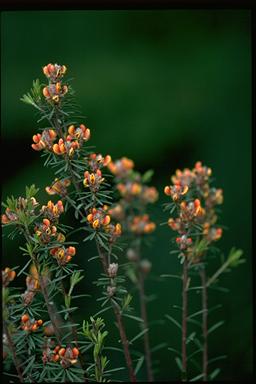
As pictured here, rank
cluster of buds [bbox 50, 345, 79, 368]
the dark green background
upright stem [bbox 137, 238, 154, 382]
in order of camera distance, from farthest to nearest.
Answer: the dark green background
upright stem [bbox 137, 238, 154, 382]
cluster of buds [bbox 50, 345, 79, 368]

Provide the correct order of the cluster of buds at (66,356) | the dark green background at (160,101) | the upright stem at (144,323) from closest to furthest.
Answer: the cluster of buds at (66,356) → the upright stem at (144,323) → the dark green background at (160,101)

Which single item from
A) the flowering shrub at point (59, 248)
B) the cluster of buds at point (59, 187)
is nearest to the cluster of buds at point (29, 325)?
the flowering shrub at point (59, 248)

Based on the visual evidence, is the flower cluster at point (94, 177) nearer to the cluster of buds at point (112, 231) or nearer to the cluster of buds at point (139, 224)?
the cluster of buds at point (112, 231)

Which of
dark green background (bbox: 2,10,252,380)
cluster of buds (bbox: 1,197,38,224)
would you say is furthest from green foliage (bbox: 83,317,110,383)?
dark green background (bbox: 2,10,252,380)

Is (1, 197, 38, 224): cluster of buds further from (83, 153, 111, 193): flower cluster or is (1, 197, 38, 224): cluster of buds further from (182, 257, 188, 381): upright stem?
(182, 257, 188, 381): upright stem

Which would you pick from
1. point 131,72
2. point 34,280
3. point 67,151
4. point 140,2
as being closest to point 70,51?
point 131,72

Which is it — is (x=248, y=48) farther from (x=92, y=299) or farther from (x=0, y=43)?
(x=92, y=299)

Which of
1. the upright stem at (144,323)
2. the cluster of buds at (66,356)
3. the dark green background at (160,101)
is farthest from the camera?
the dark green background at (160,101)
